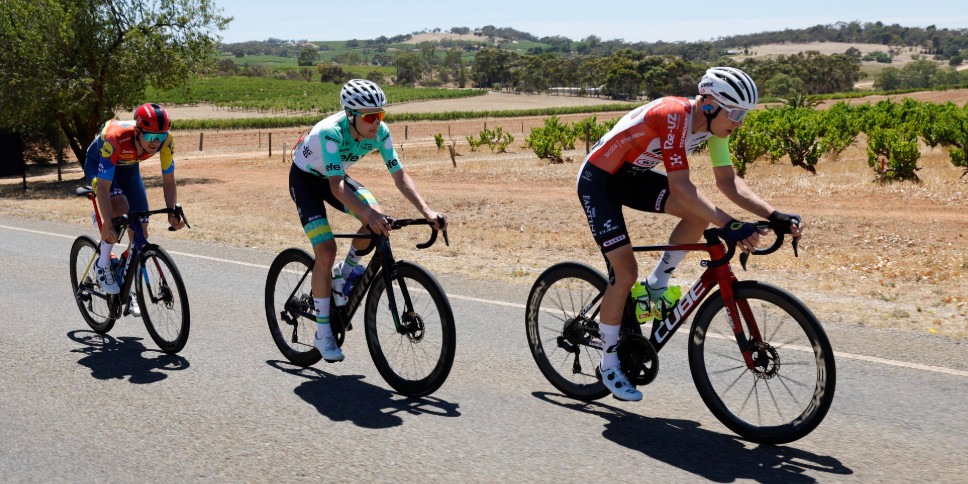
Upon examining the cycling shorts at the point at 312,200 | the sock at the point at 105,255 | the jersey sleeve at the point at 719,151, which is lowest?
the sock at the point at 105,255

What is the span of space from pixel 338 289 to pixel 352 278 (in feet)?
0.47

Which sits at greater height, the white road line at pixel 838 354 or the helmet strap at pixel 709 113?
the helmet strap at pixel 709 113

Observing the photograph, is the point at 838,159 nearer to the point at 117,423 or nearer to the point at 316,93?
the point at 117,423

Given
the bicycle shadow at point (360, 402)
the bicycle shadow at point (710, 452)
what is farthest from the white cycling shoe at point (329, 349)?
the bicycle shadow at point (710, 452)

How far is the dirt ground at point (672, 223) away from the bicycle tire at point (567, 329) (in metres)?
2.98

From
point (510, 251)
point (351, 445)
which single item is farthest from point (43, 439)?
point (510, 251)

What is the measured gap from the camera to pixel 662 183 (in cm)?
502

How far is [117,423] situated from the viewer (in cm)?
500

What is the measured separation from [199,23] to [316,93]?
111 meters

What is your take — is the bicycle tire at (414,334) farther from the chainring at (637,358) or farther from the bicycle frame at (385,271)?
the chainring at (637,358)

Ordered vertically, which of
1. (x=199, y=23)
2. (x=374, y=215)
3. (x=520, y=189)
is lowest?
(x=520, y=189)

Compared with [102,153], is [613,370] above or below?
below

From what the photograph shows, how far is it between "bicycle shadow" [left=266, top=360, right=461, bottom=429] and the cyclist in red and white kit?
111cm

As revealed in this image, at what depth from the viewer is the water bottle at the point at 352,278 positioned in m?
5.70
